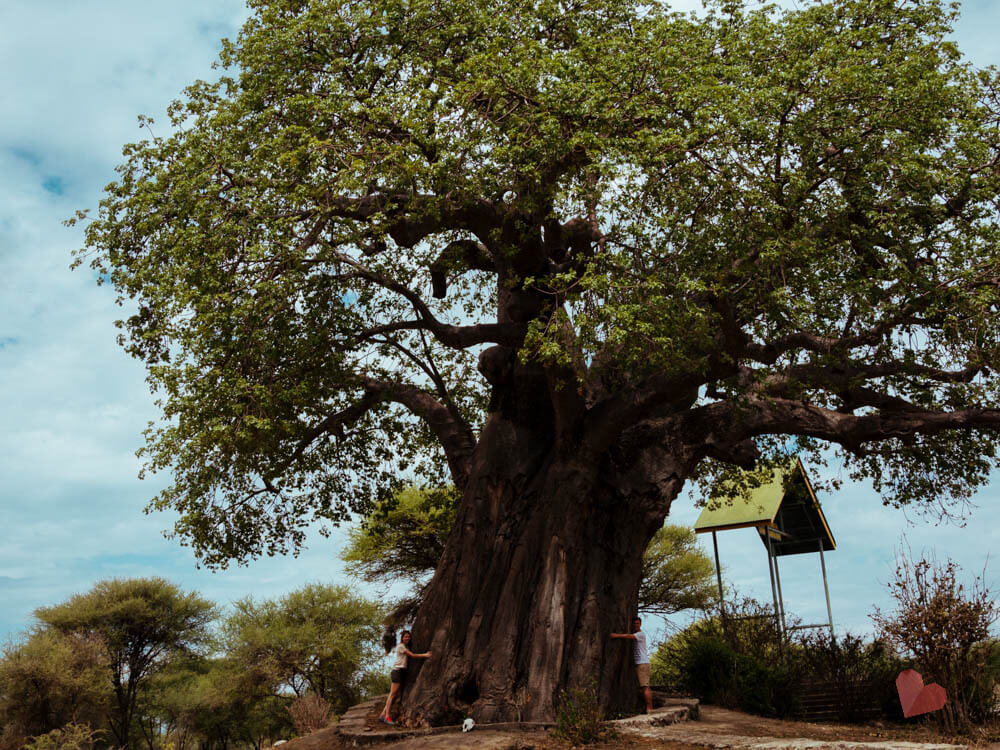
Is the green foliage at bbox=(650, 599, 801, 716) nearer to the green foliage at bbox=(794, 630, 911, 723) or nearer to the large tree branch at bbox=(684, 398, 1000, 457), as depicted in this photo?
the green foliage at bbox=(794, 630, 911, 723)

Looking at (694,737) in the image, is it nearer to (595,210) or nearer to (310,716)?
(595,210)

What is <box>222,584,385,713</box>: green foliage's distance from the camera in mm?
26266

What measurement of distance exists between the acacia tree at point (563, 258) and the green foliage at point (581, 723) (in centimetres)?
94

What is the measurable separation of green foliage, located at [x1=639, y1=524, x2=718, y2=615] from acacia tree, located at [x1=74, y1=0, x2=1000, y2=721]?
1424cm

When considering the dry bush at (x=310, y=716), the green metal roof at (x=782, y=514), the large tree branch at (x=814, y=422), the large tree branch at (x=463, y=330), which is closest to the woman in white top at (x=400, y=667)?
the large tree branch at (x=463, y=330)

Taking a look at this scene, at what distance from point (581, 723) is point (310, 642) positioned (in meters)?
19.6

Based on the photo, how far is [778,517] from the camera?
1959 cm

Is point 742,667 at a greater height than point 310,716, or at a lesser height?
greater

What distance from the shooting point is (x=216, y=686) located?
26922 millimetres

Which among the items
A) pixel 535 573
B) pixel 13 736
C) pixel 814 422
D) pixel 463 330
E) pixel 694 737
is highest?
pixel 463 330

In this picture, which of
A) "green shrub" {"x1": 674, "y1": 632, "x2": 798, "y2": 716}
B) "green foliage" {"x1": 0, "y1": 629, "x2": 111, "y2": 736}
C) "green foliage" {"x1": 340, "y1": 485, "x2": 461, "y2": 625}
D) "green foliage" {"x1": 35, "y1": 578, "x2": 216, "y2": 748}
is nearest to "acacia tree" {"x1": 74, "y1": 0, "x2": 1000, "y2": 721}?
"green shrub" {"x1": 674, "y1": 632, "x2": 798, "y2": 716}

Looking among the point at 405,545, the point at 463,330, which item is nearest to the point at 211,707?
the point at 405,545

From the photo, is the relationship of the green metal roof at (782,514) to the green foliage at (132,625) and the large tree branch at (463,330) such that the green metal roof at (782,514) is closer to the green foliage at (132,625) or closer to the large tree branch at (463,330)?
the large tree branch at (463,330)

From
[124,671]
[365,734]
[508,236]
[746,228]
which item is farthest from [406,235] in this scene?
[124,671]
